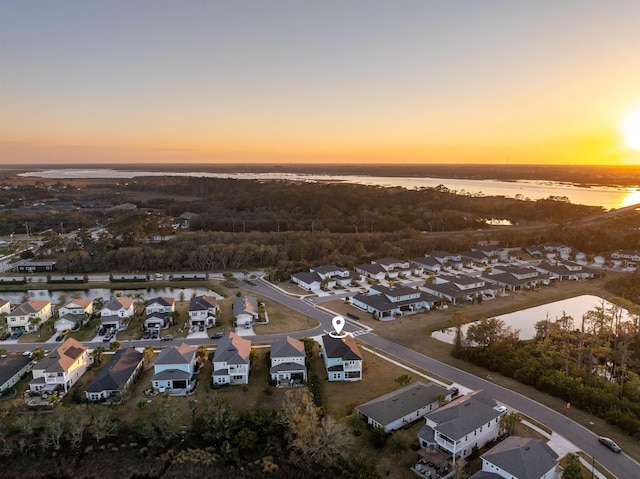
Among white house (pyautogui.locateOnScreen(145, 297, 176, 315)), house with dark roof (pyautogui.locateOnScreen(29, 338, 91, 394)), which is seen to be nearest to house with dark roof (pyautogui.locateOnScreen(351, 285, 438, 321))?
white house (pyautogui.locateOnScreen(145, 297, 176, 315))

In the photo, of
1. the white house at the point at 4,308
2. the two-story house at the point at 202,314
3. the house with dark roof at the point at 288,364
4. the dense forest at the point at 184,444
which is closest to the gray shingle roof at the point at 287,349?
the house with dark roof at the point at 288,364

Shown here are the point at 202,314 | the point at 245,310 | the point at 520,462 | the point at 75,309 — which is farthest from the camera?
the point at 75,309

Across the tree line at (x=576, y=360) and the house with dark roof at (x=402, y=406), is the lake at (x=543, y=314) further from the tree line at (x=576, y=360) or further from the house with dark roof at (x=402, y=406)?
the house with dark roof at (x=402, y=406)

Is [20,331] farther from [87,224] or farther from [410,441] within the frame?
[87,224]

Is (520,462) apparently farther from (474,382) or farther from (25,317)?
(25,317)

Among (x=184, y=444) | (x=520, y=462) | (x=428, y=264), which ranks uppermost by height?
(x=520, y=462)

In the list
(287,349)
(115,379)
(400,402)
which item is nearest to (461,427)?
(400,402)
